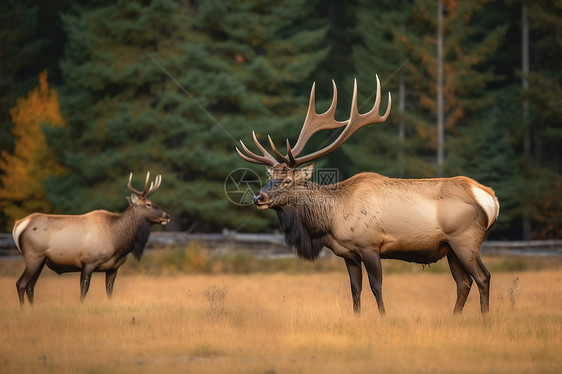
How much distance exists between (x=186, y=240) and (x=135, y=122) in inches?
180

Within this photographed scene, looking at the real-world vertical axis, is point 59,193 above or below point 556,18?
below

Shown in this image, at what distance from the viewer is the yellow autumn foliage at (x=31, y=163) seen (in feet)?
76.4

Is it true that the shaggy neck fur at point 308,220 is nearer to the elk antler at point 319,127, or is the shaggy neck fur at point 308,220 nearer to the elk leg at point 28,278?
the elk antler at point 319,127

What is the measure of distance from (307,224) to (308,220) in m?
0.06

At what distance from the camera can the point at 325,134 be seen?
81.8 ft

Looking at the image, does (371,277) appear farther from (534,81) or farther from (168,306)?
(534,81)

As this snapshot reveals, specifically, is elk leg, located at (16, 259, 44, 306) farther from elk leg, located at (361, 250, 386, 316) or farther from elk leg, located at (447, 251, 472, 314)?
elk leg, located at (447, 251, 472, 314)

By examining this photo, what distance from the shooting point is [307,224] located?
8672 millimetres

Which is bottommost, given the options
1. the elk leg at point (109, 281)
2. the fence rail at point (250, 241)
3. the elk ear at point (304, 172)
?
the fence rail at point (250, 241)

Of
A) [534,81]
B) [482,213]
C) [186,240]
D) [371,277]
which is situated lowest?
[186,240]

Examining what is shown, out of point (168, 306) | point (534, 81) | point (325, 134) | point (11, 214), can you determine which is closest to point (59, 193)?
point (11, 214)

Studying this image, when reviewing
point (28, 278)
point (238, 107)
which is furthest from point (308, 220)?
point (238, 107)

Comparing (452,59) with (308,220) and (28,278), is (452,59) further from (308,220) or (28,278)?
(28,278)

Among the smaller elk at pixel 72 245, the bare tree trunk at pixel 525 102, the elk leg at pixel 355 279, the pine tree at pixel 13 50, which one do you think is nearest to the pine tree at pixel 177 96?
the pine tree at pixel 13 50
